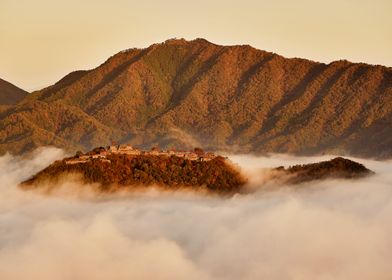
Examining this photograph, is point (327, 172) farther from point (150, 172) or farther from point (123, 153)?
point (123, 153)

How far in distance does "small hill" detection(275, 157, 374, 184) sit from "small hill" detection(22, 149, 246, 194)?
9697 mm

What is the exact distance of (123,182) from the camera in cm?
17275

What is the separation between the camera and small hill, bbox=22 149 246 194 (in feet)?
567

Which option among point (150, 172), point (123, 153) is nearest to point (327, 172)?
point (150, 172)

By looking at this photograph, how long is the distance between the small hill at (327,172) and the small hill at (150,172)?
9.70m

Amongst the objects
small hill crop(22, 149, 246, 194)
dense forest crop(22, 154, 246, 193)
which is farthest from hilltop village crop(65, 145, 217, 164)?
dense forest crop(22, 154, 246, 193)

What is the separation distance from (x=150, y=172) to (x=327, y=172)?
29093 mm

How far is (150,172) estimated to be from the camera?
577 feet

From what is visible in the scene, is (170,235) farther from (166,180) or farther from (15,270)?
(15,270)

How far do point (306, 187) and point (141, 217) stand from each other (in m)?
27.0

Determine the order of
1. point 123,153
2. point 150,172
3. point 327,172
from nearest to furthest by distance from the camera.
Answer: point 327,172 < point 150,172 < point 123,153

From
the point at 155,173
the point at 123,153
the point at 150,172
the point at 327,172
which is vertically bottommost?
the point at 155,173

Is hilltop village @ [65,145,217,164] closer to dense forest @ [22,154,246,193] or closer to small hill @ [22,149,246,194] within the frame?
small hill @ [22,149,246,194]

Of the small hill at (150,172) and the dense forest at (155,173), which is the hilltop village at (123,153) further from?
the dense forest at (155,173)
